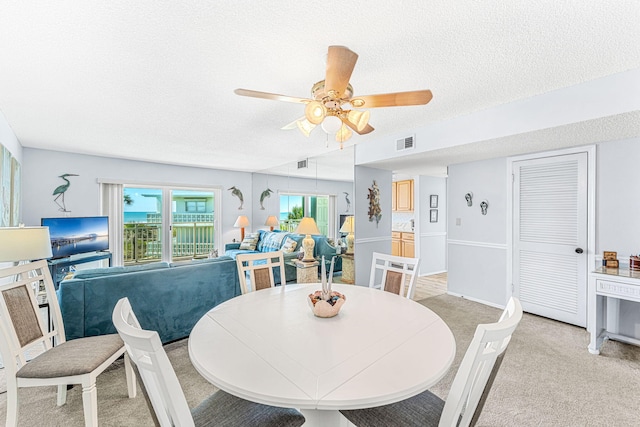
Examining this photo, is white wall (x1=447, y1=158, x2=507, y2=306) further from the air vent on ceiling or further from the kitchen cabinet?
the kitchen cabinet

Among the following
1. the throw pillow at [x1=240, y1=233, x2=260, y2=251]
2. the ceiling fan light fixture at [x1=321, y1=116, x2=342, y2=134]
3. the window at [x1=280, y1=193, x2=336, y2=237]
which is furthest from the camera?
the window at [x1=280, y1=193, x2=336, y2=237]

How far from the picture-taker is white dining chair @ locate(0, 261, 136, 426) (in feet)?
4.82

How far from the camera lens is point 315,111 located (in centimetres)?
170

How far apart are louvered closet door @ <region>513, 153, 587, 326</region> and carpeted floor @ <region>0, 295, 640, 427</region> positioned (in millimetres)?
571

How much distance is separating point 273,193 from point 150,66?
16.0ft

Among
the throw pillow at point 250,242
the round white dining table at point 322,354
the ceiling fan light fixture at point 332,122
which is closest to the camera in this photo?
the round white dining table at point 322,354

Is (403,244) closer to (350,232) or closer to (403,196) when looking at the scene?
(403,196)

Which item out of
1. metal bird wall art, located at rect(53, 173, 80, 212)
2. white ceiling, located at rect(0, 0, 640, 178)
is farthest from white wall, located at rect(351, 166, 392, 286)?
metal bird wall art, located at rect(53, 173, 80, 212)

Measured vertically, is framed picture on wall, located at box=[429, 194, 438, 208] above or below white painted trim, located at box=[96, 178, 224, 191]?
below

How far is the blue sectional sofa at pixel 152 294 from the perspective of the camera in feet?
7.34

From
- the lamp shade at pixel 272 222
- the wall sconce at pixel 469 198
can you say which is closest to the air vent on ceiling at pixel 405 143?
the wall sconce at pixel 469 198

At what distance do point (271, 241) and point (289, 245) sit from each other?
2.75ft

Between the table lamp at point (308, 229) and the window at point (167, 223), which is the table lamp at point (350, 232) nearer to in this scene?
the table lamp at point (308, 229)

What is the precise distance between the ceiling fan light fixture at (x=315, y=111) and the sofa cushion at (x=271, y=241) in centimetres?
395
